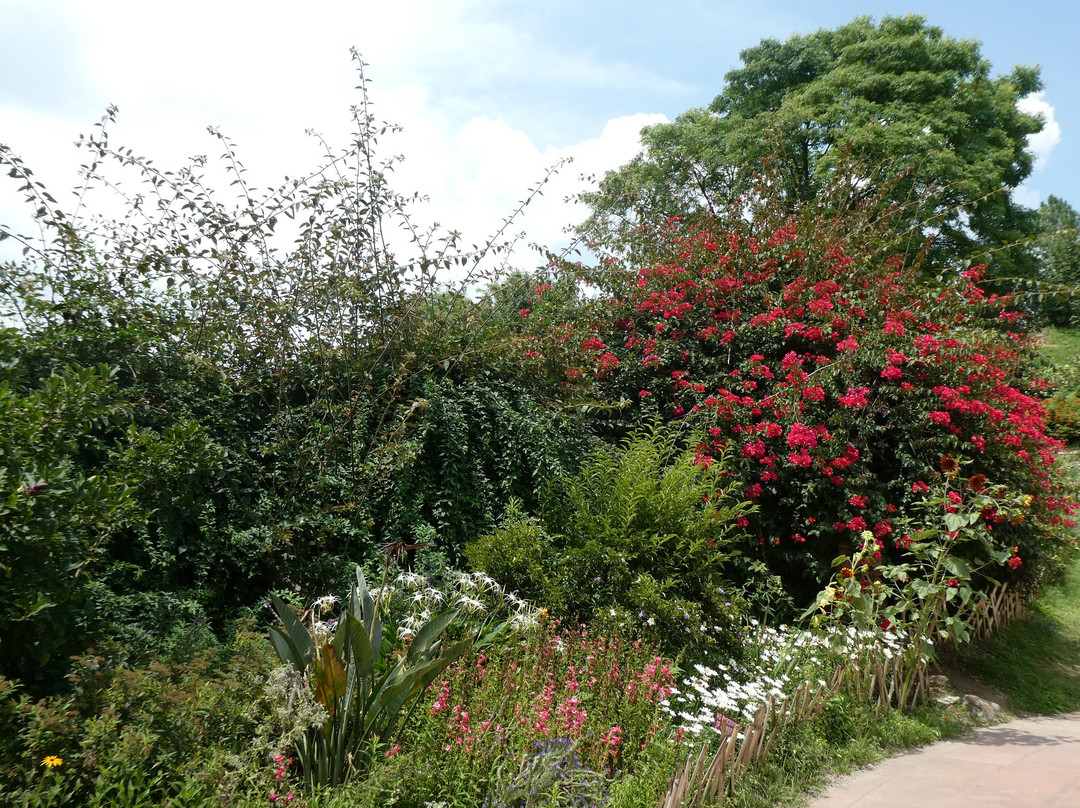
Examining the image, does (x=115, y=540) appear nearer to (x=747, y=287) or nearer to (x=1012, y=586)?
(x=747, y=287)

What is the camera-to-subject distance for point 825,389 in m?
6.75

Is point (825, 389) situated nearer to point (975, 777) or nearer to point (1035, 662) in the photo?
point (1035, 662)

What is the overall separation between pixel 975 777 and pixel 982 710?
175 centimetres

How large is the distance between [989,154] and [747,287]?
1196cm

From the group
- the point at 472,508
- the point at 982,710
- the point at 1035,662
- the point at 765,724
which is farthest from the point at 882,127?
the point at 765,724

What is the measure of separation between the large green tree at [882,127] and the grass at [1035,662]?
373 inches

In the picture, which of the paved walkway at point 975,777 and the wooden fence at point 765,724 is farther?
the paved walkway at point 975,777

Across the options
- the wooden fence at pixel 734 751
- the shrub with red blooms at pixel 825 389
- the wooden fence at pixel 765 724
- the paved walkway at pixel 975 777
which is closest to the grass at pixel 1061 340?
the shrub with red blooms at pixel 825 389

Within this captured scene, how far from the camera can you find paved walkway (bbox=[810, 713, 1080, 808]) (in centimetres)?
358

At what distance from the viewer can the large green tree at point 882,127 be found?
1547cm

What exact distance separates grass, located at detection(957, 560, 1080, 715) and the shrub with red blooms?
2.22 feet

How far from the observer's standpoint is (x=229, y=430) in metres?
4.80

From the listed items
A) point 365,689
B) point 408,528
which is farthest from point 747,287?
point 365,689

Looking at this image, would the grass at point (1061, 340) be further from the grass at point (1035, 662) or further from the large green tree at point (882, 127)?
the grass at point (1035, 662)
